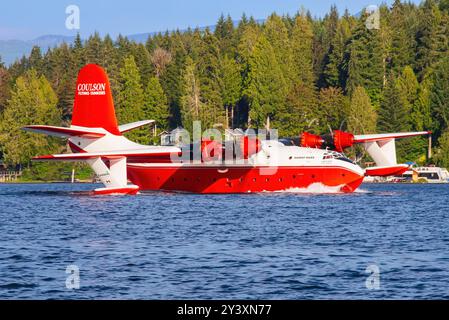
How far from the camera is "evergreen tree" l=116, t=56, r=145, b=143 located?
133m

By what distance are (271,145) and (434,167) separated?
53803mm

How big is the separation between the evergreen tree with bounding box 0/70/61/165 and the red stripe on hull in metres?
54.6

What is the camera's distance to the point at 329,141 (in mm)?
69938

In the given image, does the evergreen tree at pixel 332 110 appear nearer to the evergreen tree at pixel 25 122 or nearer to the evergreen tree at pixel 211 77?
the evergreen tree at pixel 211 77

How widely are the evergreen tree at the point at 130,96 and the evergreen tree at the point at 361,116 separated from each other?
105 feet

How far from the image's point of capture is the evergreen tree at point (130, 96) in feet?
437

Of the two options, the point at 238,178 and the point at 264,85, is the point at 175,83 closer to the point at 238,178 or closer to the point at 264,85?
the point at 264,85

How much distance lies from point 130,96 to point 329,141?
68.4 m

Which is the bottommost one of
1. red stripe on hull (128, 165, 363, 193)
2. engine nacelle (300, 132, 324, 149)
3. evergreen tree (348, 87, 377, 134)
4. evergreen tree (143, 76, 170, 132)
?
red stripe on hull (128, 165, 363, 193)

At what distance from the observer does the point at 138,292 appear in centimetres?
2552

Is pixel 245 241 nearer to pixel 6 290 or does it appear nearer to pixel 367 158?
pixel 6 290

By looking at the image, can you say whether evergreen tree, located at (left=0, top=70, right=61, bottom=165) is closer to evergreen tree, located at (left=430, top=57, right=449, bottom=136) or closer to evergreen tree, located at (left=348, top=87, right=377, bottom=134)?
evergreen tree, located at (left=348, top=87, right=377, bottom=134)

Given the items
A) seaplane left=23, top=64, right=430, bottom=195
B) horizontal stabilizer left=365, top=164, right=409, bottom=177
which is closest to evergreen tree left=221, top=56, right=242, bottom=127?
seaplane left=23, top=64, right=430, bottom=195

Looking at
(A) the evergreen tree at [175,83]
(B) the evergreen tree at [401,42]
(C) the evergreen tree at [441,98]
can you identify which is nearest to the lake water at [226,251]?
(C) the evergreen tree at [441,98]
